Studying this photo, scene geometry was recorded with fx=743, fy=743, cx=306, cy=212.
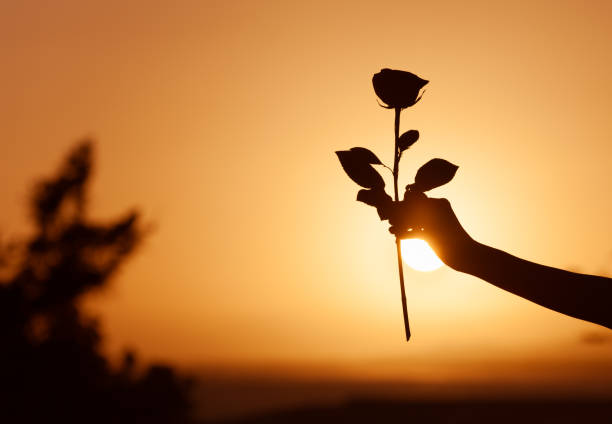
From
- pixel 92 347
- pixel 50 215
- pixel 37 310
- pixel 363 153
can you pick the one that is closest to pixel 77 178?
pixel 50 215

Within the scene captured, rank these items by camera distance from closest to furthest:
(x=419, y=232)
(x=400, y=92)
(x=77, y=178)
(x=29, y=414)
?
(x=400, y=92) < (x=419, y=232) < (x=29, y=414) < (x=77, y=178)

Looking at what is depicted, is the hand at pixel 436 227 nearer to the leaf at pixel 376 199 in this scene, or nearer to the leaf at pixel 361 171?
the leaf at pixel 376 199

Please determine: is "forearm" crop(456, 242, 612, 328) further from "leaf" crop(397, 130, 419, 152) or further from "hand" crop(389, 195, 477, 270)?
"leaf" crop(397, 130, 419, 152)

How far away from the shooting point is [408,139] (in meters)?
3.57

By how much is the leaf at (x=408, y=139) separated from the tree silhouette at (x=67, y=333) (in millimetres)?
10865

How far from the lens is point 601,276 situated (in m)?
3.23

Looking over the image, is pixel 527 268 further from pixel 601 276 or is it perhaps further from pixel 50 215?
pixel 50 215

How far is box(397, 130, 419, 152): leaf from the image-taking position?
354 cm

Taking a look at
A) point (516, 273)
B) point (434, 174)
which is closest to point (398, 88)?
point (434, 174)

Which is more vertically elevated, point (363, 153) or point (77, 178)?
point (77, 178)

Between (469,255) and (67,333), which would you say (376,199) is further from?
(67,333)

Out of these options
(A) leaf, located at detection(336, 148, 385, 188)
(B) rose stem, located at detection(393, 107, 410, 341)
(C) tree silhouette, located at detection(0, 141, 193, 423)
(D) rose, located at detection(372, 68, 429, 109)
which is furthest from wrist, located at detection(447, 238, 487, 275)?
(C) tree silhouette, located at detection(0, 141, 193, 423)

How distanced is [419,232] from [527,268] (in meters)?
0.50

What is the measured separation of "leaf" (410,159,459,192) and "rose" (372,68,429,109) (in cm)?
38
